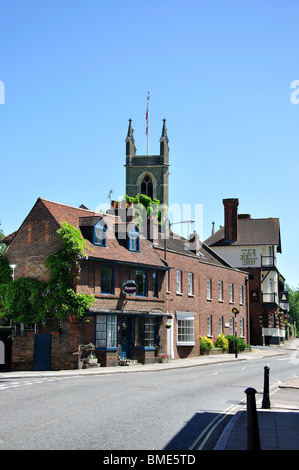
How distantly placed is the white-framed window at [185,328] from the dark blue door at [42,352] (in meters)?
12.4

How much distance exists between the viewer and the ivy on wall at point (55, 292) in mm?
30312

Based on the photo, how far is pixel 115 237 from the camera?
35844 mm

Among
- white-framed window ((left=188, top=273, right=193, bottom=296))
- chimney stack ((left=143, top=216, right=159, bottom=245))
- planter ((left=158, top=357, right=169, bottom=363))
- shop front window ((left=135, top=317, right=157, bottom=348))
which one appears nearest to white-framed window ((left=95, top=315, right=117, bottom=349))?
shop front window ((left=135, top=317, right=157, bottom=348))

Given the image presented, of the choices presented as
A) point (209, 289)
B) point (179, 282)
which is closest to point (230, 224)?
point (209, 289)

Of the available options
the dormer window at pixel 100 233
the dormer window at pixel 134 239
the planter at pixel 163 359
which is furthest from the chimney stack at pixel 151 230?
the planter at pixel 163 359

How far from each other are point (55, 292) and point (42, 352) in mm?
3197

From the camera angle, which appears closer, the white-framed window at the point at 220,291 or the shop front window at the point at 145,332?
the shop front window at the point at 145,332

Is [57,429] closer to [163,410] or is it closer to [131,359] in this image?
[163,410]

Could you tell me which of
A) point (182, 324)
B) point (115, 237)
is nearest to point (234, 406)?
point (115, 237)

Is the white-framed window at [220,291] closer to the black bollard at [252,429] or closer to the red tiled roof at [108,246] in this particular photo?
the red tiled roof at [108,246]

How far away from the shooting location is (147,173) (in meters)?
91.8

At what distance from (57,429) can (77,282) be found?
1982cm

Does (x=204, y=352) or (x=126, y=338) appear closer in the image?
(x=126, y=338)

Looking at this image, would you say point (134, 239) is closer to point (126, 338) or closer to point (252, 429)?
point (126, 338)
